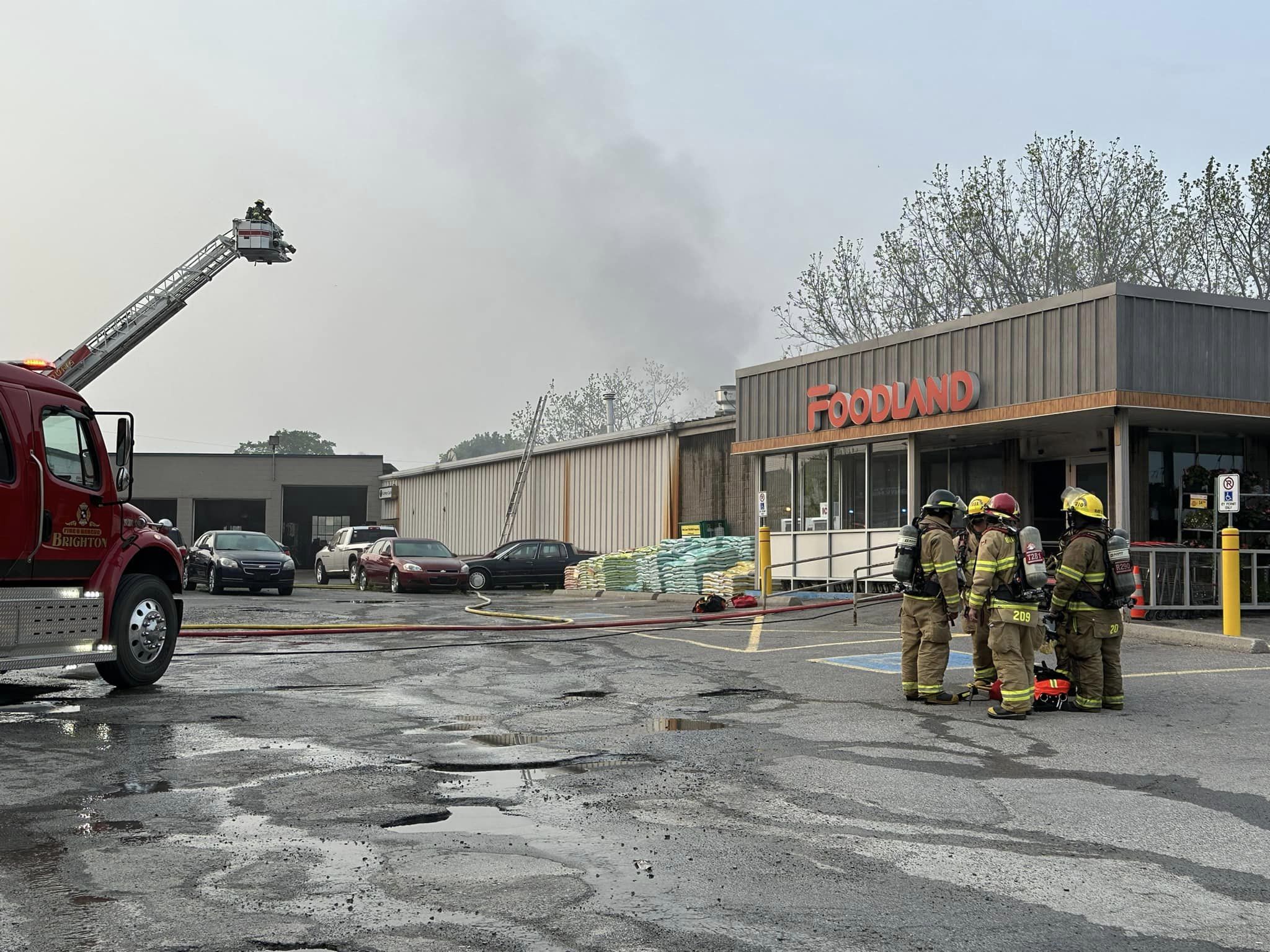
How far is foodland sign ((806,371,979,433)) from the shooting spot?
20.2 metres

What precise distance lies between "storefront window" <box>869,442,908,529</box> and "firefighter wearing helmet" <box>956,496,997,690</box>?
11.2 m

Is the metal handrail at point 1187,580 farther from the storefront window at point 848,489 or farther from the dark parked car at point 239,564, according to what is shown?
the dark parked car at point 239,564

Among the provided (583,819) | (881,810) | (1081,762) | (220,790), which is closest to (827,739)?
(1081,762)

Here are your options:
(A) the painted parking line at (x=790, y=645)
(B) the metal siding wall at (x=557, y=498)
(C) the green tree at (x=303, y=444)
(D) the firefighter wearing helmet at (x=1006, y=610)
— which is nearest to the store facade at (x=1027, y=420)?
(A) the painted parking line at (x=790, y=645)

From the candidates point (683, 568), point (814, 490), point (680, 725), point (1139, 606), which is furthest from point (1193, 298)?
point (680, 725)

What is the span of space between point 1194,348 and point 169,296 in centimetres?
1807

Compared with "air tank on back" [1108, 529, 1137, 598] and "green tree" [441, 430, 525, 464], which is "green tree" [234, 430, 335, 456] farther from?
"air tank on back" [1108, 529, 1137, 598]

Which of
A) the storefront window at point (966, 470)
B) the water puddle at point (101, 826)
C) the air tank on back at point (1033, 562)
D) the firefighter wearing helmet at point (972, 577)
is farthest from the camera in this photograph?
the storefront window at point (966, 470)

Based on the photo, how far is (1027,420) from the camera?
18875 millimetres

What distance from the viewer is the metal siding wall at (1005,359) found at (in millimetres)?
17641

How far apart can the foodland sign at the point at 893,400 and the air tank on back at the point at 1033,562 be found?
1005 centimetres

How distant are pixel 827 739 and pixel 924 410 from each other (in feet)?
43.3

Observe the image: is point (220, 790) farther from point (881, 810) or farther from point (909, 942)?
point (909, 942)

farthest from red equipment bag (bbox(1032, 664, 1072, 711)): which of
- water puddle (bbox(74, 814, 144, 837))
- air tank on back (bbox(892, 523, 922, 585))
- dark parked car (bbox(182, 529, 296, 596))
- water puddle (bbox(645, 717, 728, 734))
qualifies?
dark parked car (bbox(182, 529, 296, 596))
